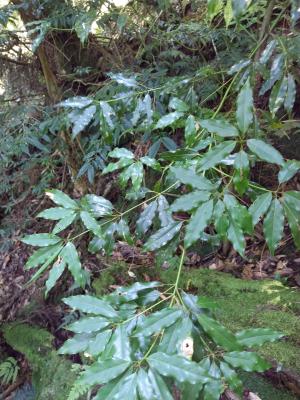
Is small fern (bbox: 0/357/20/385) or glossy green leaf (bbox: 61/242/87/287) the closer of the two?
glossy green leaf (bbox: 61/242/87/287)

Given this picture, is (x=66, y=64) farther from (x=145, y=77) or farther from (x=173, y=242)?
(x=173, y=242)

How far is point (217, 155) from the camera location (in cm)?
81

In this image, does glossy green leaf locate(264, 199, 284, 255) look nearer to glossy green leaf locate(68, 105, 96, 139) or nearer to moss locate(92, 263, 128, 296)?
glossy green leaf locate(68, 105, 96, 139)

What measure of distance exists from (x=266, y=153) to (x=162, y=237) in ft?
1.35

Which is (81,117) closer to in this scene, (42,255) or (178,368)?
(42,255)

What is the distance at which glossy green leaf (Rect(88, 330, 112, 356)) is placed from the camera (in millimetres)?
769

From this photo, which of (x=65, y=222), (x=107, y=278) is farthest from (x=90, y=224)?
(x=107, y=278)

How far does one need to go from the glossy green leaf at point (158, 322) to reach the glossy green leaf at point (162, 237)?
0.34 metres

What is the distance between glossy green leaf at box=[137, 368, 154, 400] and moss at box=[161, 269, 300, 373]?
78 centimetres

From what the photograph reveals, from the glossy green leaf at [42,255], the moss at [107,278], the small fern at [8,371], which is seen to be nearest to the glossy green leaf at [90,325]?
the glossy green leaf at [42,255]

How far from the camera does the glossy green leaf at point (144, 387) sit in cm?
63

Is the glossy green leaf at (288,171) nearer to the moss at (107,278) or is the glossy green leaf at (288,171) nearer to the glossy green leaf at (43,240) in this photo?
the glossy green leaf at (43,240)

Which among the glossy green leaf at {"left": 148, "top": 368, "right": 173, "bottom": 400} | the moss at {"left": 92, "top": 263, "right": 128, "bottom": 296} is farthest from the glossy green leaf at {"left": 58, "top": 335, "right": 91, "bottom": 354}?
the moss at {"left": 92, "top": 263, "right": 128, "bottom": 296}

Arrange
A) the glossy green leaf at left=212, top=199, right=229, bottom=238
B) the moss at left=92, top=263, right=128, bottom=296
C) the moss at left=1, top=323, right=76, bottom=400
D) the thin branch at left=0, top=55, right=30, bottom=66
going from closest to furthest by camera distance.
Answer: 1. the glossy green leaf at left=212, top=199, right=229, bottom=238
2. the moss at left=1, top=323, right=76, bottom=400
3. the moss at left=92, top=263, right=128, bottom=296
4. the thin branch at left=0, top=55, right=30, bottom=66
